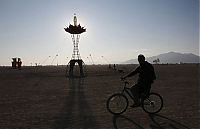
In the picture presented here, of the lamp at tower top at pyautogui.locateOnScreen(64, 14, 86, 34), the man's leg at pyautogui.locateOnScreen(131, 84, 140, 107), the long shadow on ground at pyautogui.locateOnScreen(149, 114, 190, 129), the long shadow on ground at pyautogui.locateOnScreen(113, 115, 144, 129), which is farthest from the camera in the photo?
the lamp at tower top at pyautogui.locateOnScreen(64, 14, 86, 34)

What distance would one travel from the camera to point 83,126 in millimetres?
9047

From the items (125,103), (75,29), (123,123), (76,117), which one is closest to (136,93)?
(125,103)

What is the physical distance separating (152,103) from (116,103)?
4.15 ft

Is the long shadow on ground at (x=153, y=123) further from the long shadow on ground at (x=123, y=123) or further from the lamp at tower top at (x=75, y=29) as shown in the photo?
the lamp at tower top at (x=75, y=29)

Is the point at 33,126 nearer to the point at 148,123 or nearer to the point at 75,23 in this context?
the point at 148,123

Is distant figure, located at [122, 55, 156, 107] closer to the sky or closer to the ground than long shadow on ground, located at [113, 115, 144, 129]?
closer to the sky

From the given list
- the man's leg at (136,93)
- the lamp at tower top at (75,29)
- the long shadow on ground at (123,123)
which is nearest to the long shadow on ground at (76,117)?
the long shadow on ground at (123,123)

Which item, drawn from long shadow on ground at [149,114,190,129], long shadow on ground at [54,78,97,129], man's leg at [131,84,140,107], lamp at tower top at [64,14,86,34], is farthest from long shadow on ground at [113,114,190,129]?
lamp at tower top at [64,14,86,34]

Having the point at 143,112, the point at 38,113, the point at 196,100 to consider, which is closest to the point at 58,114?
the point at 38,113

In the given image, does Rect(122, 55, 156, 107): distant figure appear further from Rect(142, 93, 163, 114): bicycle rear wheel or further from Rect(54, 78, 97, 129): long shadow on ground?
Rect(54, 78, 97, 129): long shadow on ground

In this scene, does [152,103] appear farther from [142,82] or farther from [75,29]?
[75,29]

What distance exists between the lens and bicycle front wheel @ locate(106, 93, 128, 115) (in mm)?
10930

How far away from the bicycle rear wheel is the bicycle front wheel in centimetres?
67

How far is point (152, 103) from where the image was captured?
10984mm
